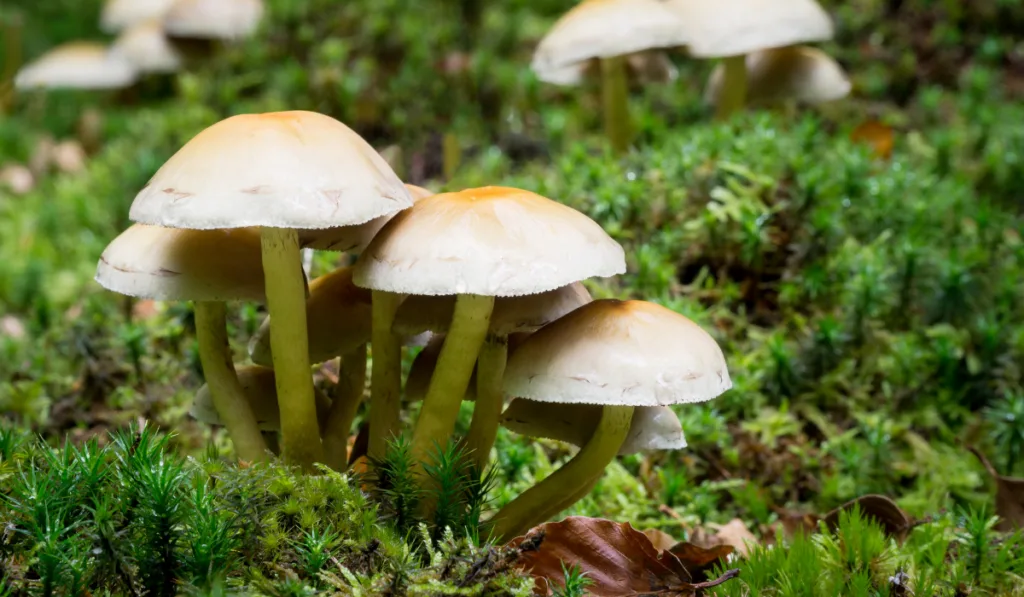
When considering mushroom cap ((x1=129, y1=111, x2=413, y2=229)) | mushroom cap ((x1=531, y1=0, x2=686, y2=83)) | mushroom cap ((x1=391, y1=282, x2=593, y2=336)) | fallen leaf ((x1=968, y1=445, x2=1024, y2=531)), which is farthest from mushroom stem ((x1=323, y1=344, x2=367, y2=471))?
mushroom cap ((x1=531, y1=0, x2=686, y2=83))

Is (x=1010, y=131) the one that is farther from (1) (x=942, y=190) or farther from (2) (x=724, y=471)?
(2) (x=724, y=471)

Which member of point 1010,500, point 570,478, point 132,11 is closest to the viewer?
point 570,478

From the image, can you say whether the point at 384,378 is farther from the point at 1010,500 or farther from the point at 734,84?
the point at 734,84

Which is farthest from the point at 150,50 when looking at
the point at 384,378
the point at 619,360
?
the point at 619,360

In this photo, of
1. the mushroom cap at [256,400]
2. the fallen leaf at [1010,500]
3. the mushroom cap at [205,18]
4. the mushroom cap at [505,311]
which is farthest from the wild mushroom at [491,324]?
the mushroom cap at [205,18]

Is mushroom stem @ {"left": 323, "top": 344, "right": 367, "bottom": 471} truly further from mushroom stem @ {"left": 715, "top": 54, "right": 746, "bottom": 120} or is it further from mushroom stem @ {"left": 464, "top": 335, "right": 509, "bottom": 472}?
mushroom stem @ {"left": 715, "top": 54, "right": 746, "bottom": 120}
